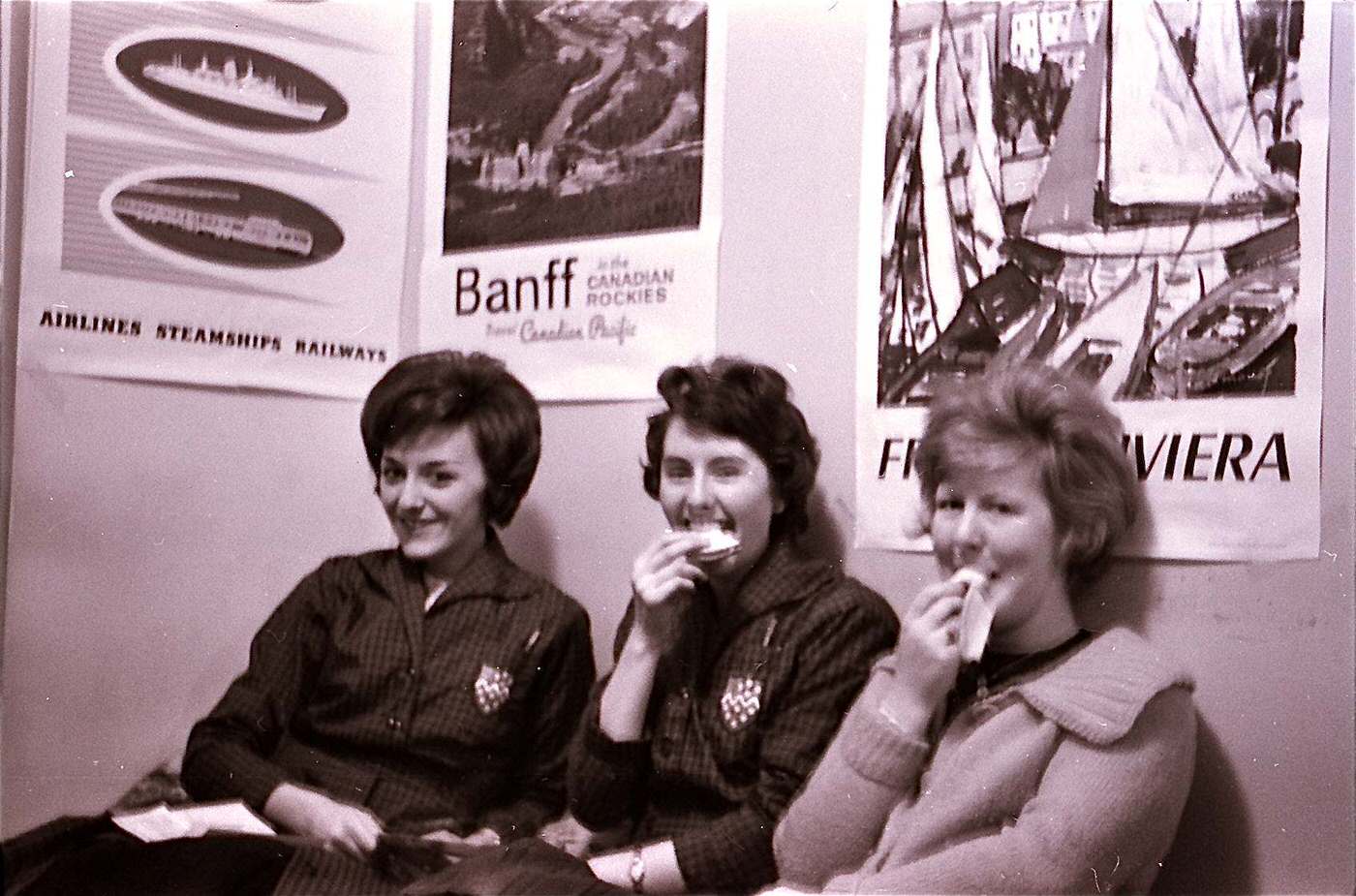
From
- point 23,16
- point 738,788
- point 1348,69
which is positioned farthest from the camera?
point 23,16

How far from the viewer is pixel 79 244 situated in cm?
110

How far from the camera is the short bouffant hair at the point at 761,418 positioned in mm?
1015

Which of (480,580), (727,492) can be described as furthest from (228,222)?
(727,492)

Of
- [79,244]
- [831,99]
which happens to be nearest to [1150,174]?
[831,99]

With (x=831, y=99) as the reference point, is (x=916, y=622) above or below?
below

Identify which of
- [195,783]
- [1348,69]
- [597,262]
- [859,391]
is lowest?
[195,783]

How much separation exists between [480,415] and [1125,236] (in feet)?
1.81

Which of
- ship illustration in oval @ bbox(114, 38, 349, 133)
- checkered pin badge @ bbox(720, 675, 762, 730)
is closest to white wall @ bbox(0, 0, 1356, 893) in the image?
checkered pin badge @ bbox(720, 675, 762, 730)

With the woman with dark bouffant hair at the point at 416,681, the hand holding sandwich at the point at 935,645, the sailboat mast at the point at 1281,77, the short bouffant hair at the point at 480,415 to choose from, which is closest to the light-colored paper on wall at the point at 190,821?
the woman with dark bouffant hair at the point at 416,681

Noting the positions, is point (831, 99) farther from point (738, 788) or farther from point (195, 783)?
point (195, 783)

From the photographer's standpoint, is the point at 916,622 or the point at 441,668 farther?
the point at 441,668

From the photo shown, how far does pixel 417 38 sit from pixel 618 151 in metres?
0.23

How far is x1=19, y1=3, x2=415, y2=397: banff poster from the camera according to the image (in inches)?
43.3

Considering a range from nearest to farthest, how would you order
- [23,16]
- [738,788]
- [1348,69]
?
[1348,69]
[738,788]
[23,16]
